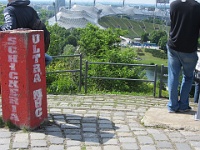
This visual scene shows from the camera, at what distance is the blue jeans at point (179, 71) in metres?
4.63

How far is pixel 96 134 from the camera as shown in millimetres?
4055

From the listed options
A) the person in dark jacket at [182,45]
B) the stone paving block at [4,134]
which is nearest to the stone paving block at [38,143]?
the stone paving block at [4,134]

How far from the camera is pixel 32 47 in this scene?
3.82 m

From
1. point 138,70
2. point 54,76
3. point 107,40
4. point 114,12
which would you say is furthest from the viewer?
point 114,12

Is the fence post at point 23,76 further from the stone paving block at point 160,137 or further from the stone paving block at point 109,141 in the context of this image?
the stone paving block at point 160,137

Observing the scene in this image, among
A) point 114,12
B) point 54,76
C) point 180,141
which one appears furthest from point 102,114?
point 114,12

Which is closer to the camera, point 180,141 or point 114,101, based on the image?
point 180,141

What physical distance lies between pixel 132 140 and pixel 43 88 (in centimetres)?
134

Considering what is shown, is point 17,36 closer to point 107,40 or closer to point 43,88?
point 43,88

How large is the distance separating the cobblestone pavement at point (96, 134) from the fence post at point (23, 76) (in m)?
0.21

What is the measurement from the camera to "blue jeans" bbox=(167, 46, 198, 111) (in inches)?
182

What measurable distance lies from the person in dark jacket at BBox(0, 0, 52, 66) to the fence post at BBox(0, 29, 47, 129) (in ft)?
1.12

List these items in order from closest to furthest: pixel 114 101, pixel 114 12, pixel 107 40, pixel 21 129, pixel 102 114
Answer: pixel 21 129
pixel 102 114
pixel 114 101
pixel 107 40
pixel 114 12

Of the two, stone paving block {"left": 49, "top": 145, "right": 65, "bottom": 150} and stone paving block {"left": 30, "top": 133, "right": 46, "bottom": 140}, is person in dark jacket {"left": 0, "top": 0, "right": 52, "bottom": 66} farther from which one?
stone paving block {"left": 49, "top": 145, "right": 65, "bottom": 150}
